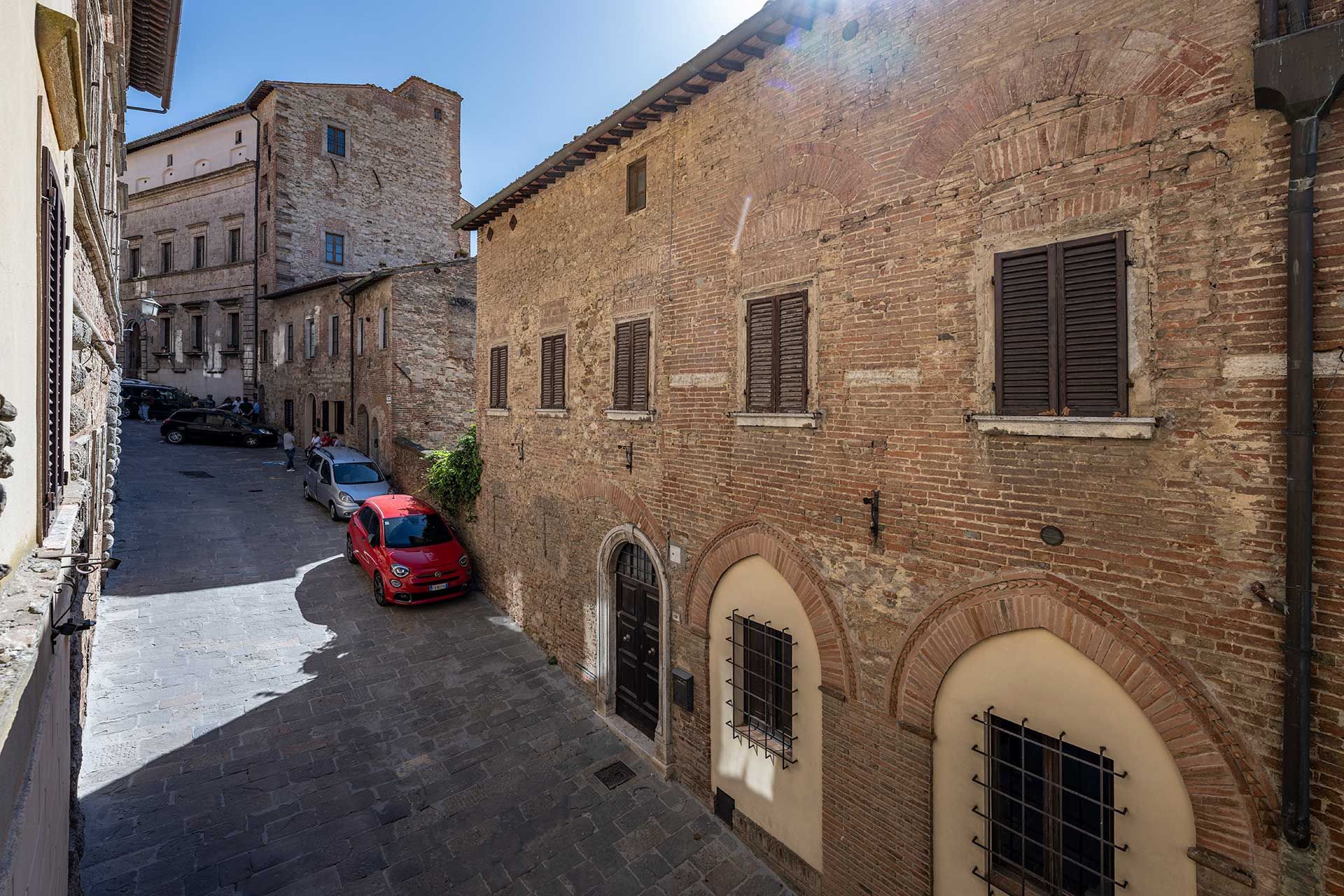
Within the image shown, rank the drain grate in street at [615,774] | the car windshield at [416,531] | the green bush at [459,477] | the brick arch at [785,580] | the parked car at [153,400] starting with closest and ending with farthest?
the brick arch at [785,580]
the drain grate in street at [615,774]
the car windshield at [416,531]
the green bush at [459,477]
the parked car at [153,400]

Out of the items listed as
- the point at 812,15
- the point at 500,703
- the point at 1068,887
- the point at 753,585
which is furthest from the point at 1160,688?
the point at 500,703

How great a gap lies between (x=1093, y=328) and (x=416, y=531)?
12995 mm

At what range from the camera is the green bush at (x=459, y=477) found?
13789 mm

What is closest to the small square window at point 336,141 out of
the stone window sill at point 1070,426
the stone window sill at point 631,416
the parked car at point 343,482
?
the parked car at point 343,482

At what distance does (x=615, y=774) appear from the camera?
8.16m

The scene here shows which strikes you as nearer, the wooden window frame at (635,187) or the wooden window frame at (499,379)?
the wooden window frame at (635,187)

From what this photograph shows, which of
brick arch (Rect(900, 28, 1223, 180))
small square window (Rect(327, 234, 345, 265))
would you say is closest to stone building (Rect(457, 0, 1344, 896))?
brick arch (Rect(900, 28, 1223, 180))

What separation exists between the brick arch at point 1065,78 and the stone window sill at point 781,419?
2310 mm

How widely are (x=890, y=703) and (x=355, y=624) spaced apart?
10530mm

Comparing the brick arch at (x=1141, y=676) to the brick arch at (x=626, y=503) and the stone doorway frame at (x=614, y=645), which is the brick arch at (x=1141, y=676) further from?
the brick arch at (x=626, y=503)

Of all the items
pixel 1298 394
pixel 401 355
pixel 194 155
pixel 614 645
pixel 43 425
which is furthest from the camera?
pixel 194 155

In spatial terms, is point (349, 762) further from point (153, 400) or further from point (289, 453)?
point (153, 400)

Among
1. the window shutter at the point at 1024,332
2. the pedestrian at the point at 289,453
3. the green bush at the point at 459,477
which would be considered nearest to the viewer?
the window shutter at the point at 1024,332

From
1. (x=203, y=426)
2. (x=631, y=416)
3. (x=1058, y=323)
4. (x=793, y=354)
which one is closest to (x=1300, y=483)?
(x=1058, y=323)
